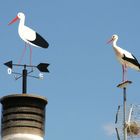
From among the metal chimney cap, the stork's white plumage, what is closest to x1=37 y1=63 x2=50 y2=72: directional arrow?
the metal chimney cap

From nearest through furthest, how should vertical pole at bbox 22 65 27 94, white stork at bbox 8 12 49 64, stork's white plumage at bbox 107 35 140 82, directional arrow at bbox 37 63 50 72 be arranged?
vertical pole at bbox 22 65 27 94 → directional arrow at bbox 37 63 50 72 → white stork at bbox 8 12 49 64 → stork's white plumage at bbox 107 35 140 82

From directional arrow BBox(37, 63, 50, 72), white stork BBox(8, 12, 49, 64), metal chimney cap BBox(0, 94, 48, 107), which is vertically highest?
A: white stork BBox(8, 12, 49, 64)

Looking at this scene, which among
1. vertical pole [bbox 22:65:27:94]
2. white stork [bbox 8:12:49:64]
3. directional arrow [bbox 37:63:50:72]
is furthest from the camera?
white stork [bbox 8:12:49:64]

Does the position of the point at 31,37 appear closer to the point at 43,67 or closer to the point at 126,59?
the point at 43,67

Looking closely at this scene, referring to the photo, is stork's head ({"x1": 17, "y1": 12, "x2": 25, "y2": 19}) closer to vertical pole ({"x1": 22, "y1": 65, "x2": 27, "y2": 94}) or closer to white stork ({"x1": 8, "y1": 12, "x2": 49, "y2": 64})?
white stork ({"x1": 8, "y1": 12, "x2": 49, "y2": 64})

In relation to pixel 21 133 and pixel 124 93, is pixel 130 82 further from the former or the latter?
pixel 21 133

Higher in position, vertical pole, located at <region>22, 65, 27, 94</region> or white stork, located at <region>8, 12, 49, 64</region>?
white stork, located at <region>8, 12, 49, 64</region>

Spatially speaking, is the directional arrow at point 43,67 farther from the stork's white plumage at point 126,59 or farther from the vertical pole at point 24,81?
the stork's white plumage at point 126,59

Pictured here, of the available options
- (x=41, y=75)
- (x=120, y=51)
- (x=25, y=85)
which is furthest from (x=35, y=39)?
(x=120, y=51)

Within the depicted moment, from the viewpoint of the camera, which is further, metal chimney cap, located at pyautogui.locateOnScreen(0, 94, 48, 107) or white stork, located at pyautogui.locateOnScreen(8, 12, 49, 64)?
white stork, located at pyautogui.locateOnScreen(8, 12, 49, 64)

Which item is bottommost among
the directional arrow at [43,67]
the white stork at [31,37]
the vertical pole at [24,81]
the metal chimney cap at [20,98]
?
the metal chimney cap at [20,98]

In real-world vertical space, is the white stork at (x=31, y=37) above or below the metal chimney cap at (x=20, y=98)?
above

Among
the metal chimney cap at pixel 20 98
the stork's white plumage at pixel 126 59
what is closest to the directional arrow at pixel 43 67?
the metal chimney cap at pixel 20 98

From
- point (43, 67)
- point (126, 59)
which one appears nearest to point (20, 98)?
point (43, 67)
